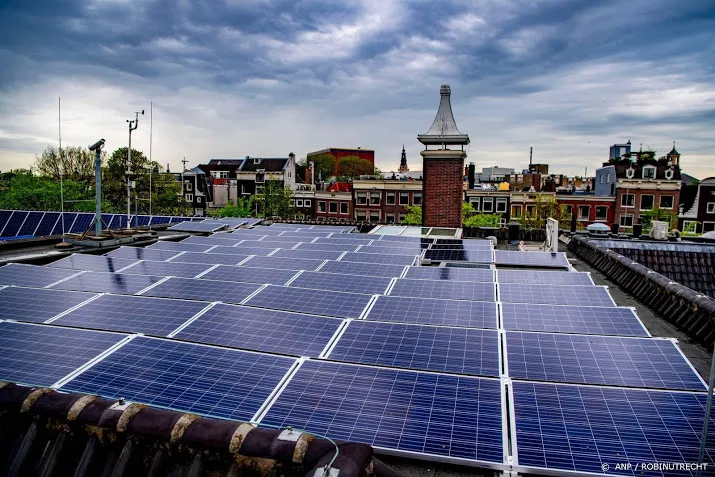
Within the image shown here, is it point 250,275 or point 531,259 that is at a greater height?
point 531,259

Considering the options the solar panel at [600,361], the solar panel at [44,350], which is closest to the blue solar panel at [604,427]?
the solar panel at [600,361]

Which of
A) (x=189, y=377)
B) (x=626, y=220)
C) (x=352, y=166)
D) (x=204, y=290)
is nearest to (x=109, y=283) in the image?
(x=204, y=290)

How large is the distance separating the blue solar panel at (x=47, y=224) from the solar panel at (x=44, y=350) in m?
25.6

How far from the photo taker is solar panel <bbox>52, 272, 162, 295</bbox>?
10586mm

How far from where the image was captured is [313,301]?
31.4 ft

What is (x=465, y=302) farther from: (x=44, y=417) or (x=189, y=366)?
(x=44, y=417)

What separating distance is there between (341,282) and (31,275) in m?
7.72

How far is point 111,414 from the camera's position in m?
4.78

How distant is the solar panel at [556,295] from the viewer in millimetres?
9695

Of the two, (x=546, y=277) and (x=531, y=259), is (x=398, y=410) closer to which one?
(x=546, y=277)

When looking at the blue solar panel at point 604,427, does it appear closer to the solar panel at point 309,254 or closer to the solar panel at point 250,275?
the solar panel at point 250,275

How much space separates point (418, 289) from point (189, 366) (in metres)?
6.00

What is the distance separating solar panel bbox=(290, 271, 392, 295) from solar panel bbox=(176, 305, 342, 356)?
302 centimetres

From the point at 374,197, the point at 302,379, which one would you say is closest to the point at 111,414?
the point at 302,379
